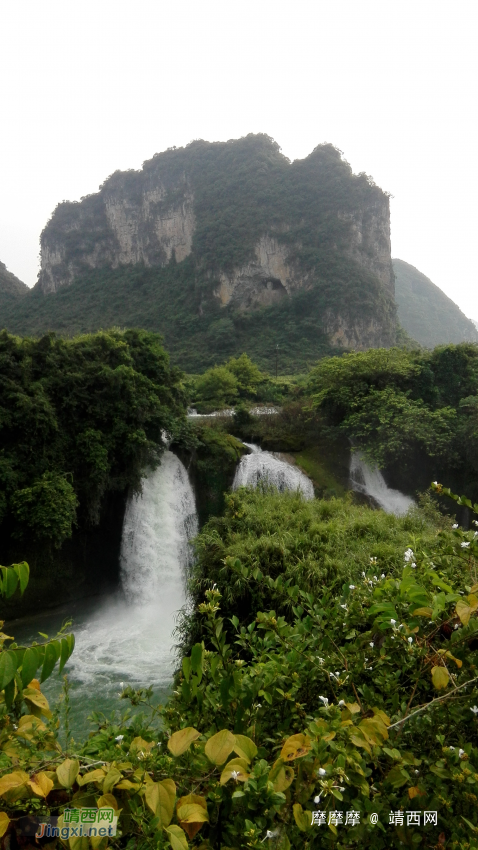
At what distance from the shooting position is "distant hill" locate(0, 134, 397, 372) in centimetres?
4106

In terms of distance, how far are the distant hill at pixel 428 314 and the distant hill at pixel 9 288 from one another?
174 ft

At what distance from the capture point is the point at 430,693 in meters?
1.36

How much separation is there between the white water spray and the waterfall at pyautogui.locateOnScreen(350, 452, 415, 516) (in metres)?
5.17

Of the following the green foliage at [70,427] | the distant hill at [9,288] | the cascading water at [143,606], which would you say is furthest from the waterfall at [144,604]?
the distant hill at [9,288]

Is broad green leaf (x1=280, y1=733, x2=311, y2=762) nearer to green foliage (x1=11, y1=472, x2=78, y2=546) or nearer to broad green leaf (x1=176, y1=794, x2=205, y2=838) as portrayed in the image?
broad green leaf (x1=176, y1=794, x2=205, y2=838)

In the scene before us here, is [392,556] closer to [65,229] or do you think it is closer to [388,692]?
[388,692]

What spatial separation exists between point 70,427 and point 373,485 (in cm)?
883

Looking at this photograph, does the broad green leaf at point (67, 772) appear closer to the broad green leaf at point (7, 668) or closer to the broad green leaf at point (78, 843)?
the broad green leaf at point (78, 843)

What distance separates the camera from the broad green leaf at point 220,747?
891 millimetres

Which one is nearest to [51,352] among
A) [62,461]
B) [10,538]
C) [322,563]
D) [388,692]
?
[62,461]

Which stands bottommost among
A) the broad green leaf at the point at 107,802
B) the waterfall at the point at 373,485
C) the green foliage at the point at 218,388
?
the waterfall at the point at 373,485

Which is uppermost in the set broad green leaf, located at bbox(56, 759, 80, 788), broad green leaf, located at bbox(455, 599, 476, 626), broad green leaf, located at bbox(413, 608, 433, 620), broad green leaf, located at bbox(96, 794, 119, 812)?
broad green leaf, located at bbox(455, 599, 476, 626)

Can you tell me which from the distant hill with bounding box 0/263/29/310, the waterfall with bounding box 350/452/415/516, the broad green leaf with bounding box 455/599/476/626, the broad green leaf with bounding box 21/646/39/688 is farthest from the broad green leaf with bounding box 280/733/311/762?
the distant hill with bounding box 0/263/29/310

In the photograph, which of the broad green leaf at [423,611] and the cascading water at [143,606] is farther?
the cascading water at [143,606]
